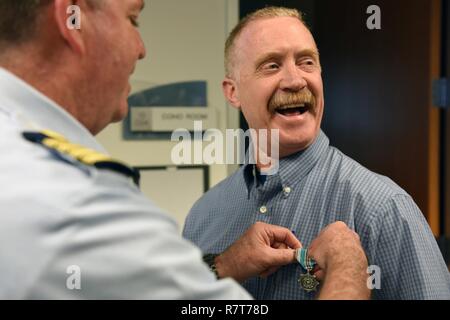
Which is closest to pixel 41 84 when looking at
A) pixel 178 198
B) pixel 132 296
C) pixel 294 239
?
pixel 132 296

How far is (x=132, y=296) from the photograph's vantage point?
396 millimetres

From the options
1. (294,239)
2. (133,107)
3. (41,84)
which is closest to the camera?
(41,84)

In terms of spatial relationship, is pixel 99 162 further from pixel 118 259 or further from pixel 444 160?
pixel 444 160

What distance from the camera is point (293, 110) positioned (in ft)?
2.85

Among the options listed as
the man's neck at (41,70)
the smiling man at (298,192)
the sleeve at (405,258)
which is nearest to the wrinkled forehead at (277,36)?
the smiling man at (298,192)

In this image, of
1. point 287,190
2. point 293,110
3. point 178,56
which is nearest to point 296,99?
point 293,110

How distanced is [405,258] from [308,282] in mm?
141

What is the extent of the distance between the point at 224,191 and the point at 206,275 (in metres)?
0.54

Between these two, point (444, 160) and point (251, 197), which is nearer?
point (251, 197)

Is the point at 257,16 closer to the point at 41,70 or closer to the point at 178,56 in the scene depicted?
the point at 41,70

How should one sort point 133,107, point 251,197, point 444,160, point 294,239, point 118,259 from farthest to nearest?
point 133,107 < point 444,160 < point 251,197 < point 294,239 < point 118,259

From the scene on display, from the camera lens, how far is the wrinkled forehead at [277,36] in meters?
0.86

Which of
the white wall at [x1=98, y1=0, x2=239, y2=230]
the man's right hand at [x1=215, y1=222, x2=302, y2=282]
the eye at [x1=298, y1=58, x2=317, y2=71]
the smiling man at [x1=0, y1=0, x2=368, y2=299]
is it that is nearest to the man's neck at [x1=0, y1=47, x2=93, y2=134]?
the smiling man at [x1=0, y1=0, x2=368, y2=299]

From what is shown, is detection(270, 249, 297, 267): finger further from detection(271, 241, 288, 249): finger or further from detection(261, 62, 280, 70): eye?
detection(261, 62, 280, 70): eye
